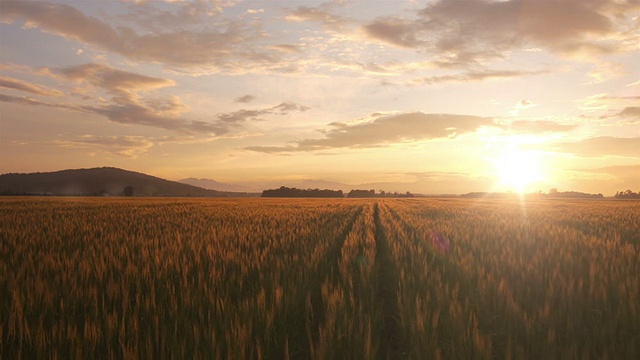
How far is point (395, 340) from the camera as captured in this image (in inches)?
153

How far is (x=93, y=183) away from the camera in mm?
155125

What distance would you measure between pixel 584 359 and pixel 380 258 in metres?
5.71

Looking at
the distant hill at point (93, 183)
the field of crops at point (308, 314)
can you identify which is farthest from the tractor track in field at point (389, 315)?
the distant hill at point (93, 183)

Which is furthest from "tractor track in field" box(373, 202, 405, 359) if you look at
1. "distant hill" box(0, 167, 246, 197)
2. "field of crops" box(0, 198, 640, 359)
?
"distant hill" box(0, 167, 246, 197)

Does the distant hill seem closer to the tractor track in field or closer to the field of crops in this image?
the tractor track in field

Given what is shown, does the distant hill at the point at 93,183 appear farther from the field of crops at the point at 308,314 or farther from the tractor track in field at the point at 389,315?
the field of crops at the point at 308,314

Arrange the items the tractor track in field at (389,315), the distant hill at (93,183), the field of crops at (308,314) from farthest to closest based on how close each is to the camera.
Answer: the distant hill at (93,183) → the tractor track in field at (389,315) → the field of crops at (308,314)

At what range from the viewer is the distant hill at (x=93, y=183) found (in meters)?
151

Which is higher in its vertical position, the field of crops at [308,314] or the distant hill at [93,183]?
the distant hill at [93,183]

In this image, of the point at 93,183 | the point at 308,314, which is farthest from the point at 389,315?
the point at 93,183

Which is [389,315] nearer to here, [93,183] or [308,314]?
[308,314]

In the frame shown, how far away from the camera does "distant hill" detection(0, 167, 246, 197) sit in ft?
494

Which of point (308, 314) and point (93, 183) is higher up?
point (93, 183)

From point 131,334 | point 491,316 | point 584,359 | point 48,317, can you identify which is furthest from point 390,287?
point 48,317
